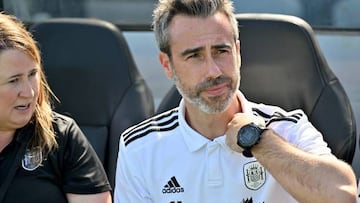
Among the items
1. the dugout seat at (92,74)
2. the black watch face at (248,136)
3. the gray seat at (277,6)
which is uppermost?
the black watch face at (248,136)

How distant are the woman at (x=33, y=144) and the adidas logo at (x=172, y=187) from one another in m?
0.39

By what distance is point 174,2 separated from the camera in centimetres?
260

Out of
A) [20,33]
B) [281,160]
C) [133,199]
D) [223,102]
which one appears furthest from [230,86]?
[20,33]

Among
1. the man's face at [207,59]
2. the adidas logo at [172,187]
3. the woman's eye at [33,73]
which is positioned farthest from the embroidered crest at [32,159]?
the man's face at [207,59]

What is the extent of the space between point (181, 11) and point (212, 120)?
35cm

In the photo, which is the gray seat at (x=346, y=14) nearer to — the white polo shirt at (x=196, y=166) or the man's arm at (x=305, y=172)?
the white polo shirt at (x=196, y=166)

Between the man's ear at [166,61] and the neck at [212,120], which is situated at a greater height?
the man's ear at [166,61]

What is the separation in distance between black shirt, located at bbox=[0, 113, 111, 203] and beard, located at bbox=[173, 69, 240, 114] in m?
0.54

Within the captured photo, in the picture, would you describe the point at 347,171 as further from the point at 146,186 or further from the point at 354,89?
the point at 354,89

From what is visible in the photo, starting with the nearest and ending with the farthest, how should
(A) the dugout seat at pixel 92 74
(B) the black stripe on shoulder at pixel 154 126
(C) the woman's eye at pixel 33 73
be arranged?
(B) the black stripe on shoulder at pixel 154 126, (C) the woman's eye at pixel 33 73, (A) the dugout seat at pixel 92 74

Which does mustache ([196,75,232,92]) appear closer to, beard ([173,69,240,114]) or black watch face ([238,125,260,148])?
beard ([173,69,240,114])

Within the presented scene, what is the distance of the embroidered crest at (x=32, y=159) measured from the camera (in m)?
2.87

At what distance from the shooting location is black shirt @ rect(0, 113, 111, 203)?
2852mm

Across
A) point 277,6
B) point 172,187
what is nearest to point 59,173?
point 172,187
